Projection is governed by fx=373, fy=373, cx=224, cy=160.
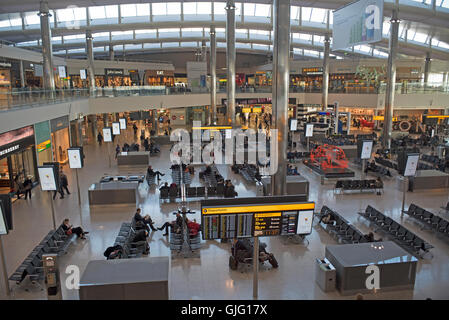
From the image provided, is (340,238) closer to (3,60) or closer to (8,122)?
(8,122)

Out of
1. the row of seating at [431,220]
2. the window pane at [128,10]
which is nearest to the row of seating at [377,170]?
the row of seating at [431,220]

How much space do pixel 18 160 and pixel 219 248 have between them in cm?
1126

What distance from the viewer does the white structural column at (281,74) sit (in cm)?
1259

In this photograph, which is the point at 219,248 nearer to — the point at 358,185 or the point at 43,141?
the point at 358,185

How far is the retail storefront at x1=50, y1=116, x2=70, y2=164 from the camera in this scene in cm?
2012

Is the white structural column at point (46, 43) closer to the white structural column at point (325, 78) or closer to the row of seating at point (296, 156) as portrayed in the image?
the row of seating at point (296, 156)

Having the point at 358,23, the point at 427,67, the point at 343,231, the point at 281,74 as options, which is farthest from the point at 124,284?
the point at 427,67

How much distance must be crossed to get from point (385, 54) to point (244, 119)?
20495 millimetres

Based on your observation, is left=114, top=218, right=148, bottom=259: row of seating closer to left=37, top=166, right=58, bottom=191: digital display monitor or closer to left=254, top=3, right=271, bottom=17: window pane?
left=37, top=166, right=58, bottom=191: digital display monitor

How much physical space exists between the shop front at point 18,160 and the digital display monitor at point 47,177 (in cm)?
480

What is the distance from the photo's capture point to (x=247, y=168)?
19672mm

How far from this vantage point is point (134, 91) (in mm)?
31125

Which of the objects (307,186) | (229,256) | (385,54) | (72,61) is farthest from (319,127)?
(72,61)

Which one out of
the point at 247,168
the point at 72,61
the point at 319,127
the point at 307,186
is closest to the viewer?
the point at 307,186
